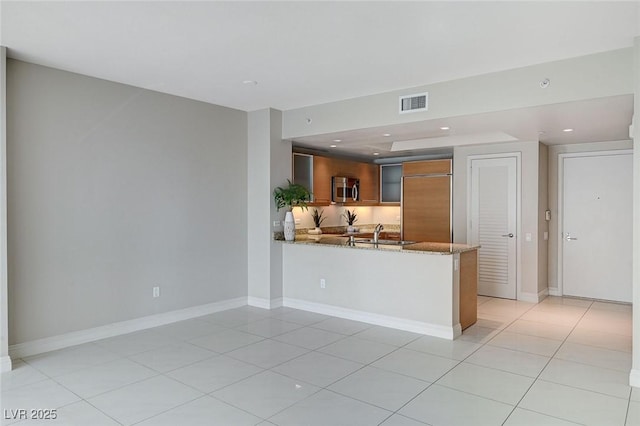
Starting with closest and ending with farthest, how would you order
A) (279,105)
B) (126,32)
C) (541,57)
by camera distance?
1. (126,32)
2. (541,57)
3. (279,105)

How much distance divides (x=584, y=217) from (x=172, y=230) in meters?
5.94

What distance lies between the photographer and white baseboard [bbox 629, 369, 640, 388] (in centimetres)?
337

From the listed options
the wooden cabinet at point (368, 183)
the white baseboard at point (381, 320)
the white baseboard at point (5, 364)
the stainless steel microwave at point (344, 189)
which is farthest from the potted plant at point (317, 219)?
the white baseboard at point (5, 364)

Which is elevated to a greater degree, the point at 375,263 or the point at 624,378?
the point at 375,263

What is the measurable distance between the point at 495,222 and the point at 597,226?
144cm

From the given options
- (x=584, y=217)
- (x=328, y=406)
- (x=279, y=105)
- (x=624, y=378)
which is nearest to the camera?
(x=328, y=406)

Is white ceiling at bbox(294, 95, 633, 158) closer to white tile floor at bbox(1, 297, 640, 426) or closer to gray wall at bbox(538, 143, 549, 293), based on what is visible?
gray wall at bbox(538, 143, 549, 293)

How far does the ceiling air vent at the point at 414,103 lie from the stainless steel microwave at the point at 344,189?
118 inches

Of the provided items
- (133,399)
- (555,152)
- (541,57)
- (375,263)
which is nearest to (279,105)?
(375,263)

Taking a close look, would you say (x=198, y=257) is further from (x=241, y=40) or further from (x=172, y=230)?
(x=241, y=40)

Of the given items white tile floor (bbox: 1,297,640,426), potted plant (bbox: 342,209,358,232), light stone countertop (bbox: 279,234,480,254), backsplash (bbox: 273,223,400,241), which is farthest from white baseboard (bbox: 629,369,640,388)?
potted plant (bbox: 342,209,358,232)

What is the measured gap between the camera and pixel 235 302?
19.5ft

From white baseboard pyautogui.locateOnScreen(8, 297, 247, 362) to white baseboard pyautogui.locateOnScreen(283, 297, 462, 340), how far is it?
0.92 metres

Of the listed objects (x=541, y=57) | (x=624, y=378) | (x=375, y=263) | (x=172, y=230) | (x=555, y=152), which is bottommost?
(x=624, y=378)
